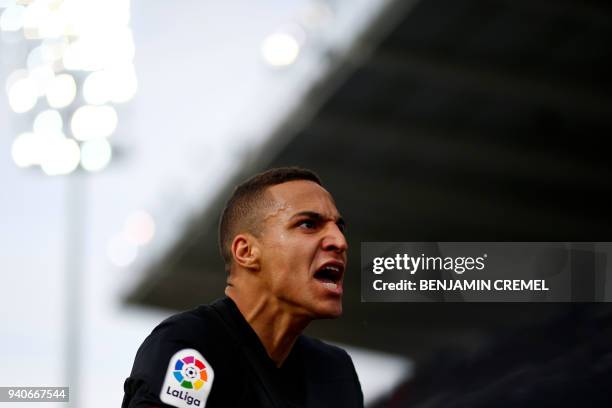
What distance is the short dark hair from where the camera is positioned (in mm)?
2393

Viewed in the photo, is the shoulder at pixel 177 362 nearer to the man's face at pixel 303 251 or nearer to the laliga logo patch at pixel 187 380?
the laliga logo patch at pixel 187 380

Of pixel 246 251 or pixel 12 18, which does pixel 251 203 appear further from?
pixel 12 18

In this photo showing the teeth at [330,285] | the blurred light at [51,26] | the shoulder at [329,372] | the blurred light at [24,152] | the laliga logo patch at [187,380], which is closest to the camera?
the laliga logo patch at [187,380]

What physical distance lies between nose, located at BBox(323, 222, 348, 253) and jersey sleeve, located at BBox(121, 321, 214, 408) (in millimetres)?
345

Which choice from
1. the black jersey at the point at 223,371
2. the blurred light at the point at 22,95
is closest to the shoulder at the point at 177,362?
the black jersey at the point at 223,371

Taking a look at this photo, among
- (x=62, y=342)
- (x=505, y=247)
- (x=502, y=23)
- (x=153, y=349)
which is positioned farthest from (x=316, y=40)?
(x=153, y=349)

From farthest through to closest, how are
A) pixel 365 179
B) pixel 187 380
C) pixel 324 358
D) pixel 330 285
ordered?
pixel 365 179, pixel 324 358, pixel 330 285, pixel 187 380

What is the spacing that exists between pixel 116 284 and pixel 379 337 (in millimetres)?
991

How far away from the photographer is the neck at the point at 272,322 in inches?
93.7

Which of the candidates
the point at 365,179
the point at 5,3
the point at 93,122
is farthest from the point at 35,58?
the point at 365,179

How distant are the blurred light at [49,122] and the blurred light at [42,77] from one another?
0.08 meters

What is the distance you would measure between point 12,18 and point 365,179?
1.51 meters

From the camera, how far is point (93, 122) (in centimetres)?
405

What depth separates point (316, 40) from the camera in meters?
4.04
